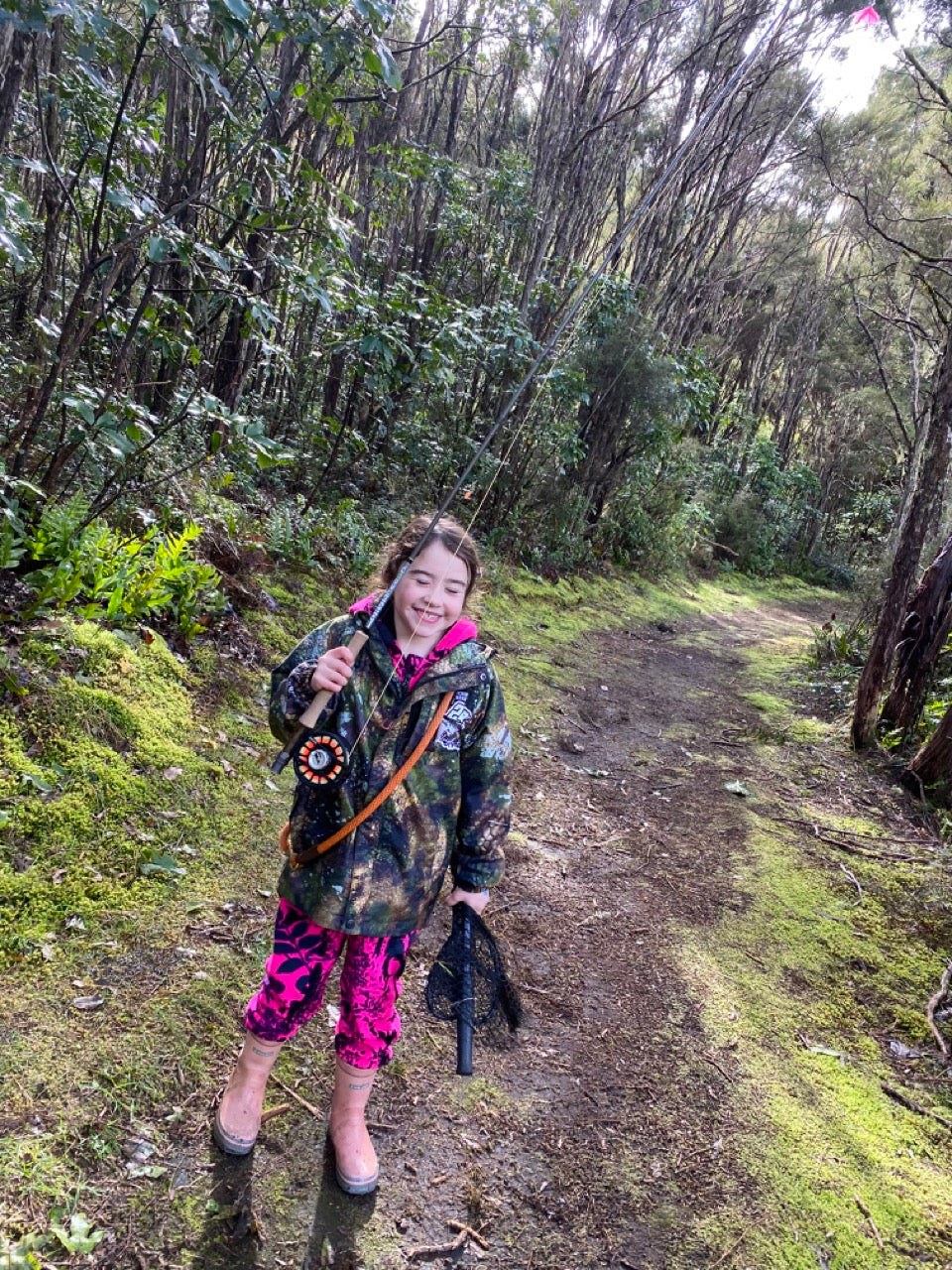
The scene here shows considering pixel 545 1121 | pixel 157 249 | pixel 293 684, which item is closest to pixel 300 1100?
pixel 545 1121

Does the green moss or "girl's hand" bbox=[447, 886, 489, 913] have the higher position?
"girl's hand" bbox=[447, 886, 489, 913]

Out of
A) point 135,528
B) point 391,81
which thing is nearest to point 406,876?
point 391,81

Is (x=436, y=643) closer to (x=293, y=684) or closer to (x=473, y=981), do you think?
(x=293, y=684)

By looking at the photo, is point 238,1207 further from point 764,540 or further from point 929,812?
point 764,540

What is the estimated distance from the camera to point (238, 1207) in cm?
201

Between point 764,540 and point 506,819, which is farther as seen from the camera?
point 764,540

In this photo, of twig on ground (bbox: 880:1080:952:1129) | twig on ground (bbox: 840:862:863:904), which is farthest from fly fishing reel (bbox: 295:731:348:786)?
twig on ground (bbox: 840:862:863:904)

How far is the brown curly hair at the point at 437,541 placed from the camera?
2119 mm

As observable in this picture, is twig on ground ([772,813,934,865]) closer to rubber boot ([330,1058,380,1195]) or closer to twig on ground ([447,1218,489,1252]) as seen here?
twig on ground ([447,1218,489,1252])

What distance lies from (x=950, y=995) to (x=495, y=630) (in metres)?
5.11

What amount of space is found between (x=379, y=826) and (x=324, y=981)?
51 cm

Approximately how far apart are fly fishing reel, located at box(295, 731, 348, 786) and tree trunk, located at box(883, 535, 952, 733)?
5854 millimetres

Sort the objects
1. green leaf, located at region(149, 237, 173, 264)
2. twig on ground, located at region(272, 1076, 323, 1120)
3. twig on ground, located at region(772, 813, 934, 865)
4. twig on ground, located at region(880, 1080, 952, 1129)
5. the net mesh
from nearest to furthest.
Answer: the net mesh, twig on ground, located at region(272, 1076, 323, 1120), twig on ground, located at region(880, 1080, 952, 1129), green leaf, located at region(149, 237, 173, 264), twig on ground, located at region(772, 813, 934, 865)

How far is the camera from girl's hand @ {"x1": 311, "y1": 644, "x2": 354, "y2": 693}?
1.85m
